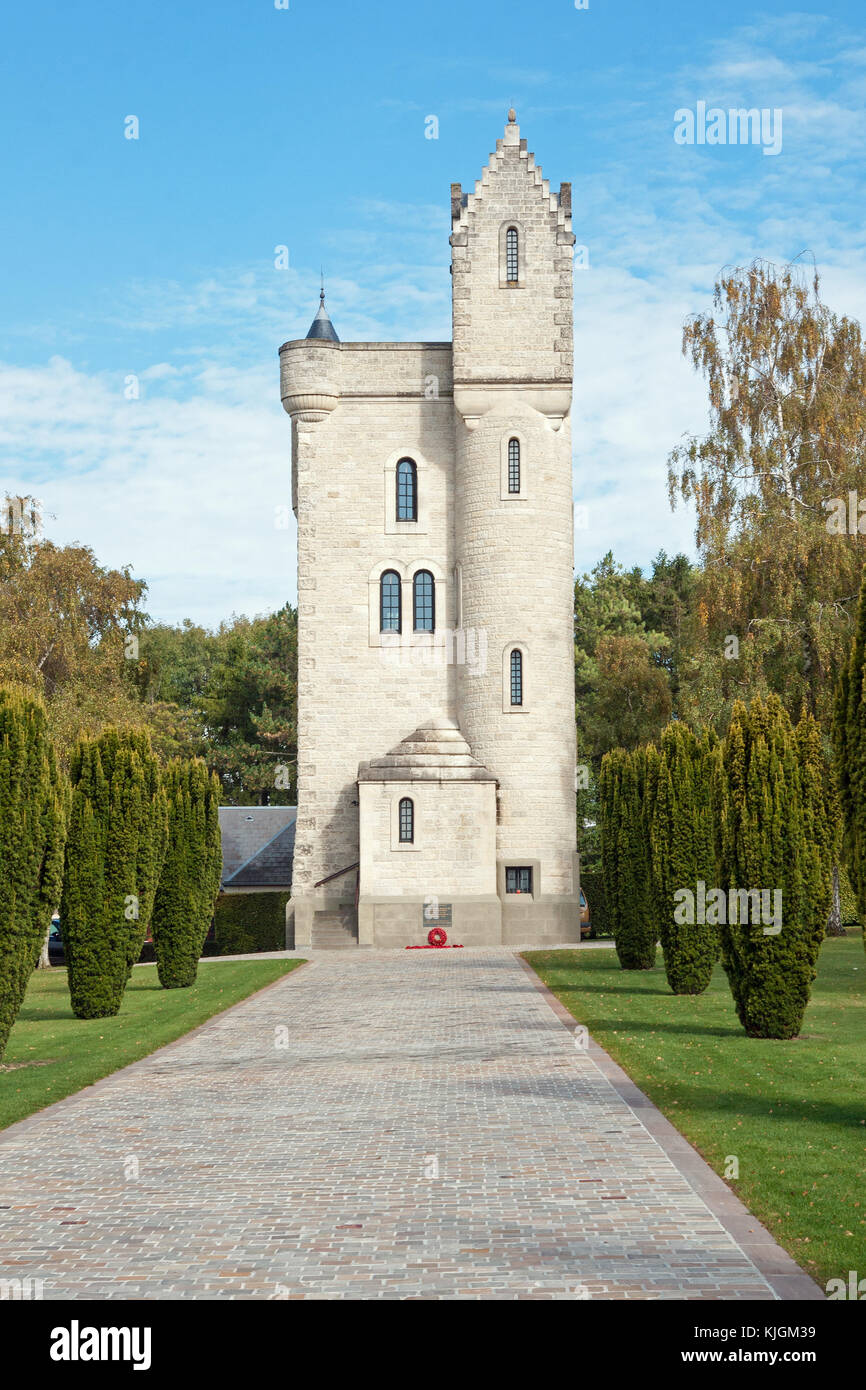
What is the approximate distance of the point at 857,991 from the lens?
22906mm

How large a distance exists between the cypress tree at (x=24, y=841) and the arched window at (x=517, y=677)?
71.1ft

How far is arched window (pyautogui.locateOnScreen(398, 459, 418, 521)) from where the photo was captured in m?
39.0

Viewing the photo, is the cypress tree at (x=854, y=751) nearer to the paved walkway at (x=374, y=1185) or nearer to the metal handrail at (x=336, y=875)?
the paved walkway at (x=374, y=1185)

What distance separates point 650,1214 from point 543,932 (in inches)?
1099

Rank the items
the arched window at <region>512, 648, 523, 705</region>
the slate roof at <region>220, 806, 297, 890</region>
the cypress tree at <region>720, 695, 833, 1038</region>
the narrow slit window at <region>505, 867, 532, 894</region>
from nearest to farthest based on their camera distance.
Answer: the cypress tree at <region>720, 695, 833, 1038</region>, the narrow slit window at <region>505, 867, 532, 894</region>, the arched window at <region>512, 648, 523, 705</region>, the slate roof at <region>220, 806, 297, 890</region>

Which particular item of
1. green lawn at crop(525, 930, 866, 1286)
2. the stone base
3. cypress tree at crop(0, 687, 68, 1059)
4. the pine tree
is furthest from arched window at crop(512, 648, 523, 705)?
cypress tree at crop(0, 687, 68, 1059)

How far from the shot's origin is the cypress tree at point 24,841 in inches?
607

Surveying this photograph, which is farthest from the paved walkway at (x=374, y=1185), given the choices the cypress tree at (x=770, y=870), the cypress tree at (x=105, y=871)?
the cypress tree at (x=105, y=871)

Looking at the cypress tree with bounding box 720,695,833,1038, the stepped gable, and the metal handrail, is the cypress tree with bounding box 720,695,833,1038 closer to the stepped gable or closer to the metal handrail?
the metal handrail

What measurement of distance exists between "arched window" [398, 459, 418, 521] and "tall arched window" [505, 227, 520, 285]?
6.02m
